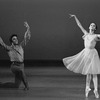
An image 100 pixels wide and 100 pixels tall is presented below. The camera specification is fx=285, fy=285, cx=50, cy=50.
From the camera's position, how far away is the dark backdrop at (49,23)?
32.3ft

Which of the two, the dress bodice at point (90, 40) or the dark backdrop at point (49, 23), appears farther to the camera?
the dark backdrop at point (49, 23)

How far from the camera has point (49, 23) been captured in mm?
10062

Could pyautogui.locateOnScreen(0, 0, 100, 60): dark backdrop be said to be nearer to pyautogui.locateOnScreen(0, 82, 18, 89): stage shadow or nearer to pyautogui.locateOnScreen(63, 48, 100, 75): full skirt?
pyautogui.locateOnScreen(0, 82, 18, 89): stage shadow

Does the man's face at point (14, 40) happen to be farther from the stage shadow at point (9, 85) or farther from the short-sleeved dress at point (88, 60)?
the short-sleeved dress at point (88, 60)

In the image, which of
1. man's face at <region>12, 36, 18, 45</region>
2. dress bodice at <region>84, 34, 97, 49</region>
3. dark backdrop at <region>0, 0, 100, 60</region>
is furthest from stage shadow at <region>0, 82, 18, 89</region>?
dark backdrop at <region>0, 0, 100, 60</region>

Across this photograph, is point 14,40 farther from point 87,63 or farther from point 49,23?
point 49,23

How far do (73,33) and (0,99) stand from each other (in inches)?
242

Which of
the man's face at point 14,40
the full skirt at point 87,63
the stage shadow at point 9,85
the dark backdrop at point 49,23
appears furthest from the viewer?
the dark backdrop at point 49,23

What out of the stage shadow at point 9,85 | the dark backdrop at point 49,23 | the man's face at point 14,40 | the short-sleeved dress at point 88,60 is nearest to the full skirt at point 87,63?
the short-sleeved dress at point 88,60

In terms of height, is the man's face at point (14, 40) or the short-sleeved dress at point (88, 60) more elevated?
the man's face at point (14, 40)

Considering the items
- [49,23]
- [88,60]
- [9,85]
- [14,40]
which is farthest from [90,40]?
[49,23]

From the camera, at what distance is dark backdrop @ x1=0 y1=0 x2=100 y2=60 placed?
9.85m

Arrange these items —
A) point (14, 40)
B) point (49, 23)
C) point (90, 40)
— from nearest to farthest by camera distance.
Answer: point (90, 40) → point (14, 40) → point (49, 23)

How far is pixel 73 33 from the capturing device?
10.1m
